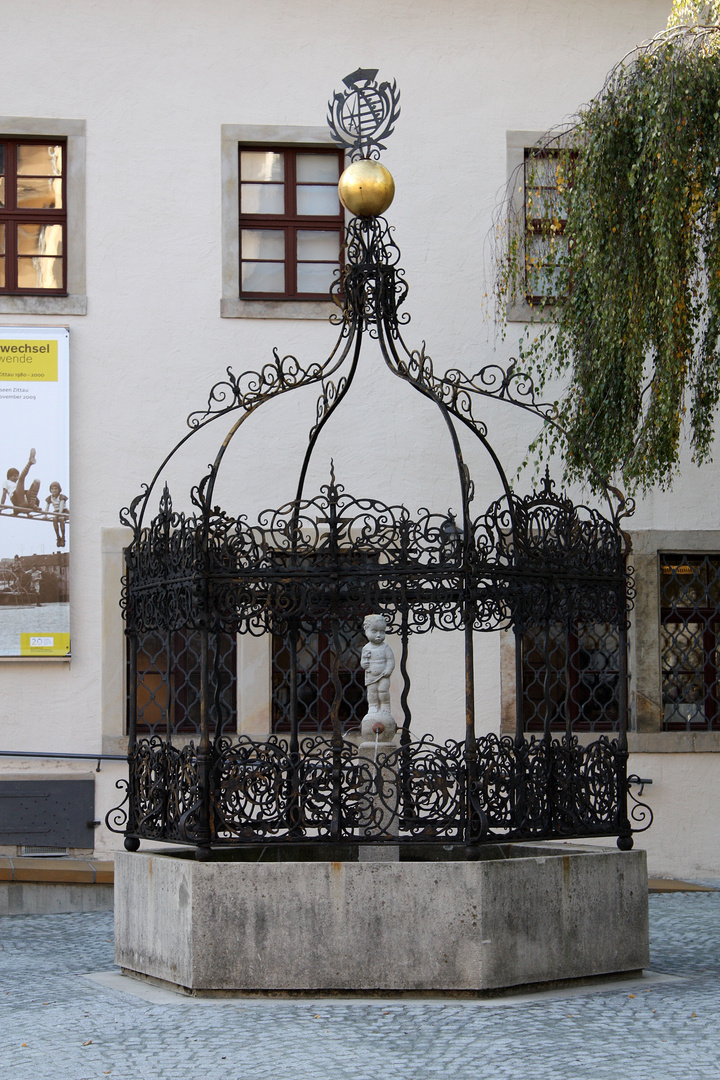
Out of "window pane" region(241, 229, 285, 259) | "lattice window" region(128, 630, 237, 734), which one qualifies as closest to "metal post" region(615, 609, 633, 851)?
"lattice window" region(128, 630, 237, 734)

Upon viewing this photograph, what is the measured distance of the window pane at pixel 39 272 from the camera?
11.6 meters

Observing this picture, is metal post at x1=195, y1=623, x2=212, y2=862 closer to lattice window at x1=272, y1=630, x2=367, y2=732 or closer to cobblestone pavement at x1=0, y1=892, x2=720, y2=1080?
cobblestone pavement at x1=0, y1=892, x2=720, y2=1080

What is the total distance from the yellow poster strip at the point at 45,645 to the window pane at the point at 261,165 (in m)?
3.98

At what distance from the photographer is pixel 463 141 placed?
39.1 feet

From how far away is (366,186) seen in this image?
721 centimetres

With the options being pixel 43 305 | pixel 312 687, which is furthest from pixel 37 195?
pixel 312 687

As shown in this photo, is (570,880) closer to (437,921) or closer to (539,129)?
(437,921)

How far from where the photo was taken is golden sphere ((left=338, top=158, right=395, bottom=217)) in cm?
721

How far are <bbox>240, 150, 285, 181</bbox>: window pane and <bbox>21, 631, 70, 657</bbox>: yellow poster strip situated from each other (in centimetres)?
398

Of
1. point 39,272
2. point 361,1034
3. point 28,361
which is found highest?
point 39,272

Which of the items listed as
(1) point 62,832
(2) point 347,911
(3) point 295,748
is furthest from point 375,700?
(1) point 62,832

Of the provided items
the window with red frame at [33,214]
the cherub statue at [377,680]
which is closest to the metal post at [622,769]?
the cherub statue at [377,680]

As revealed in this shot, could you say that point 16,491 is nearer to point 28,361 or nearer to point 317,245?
point 28,361

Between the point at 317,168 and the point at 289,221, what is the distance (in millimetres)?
518
